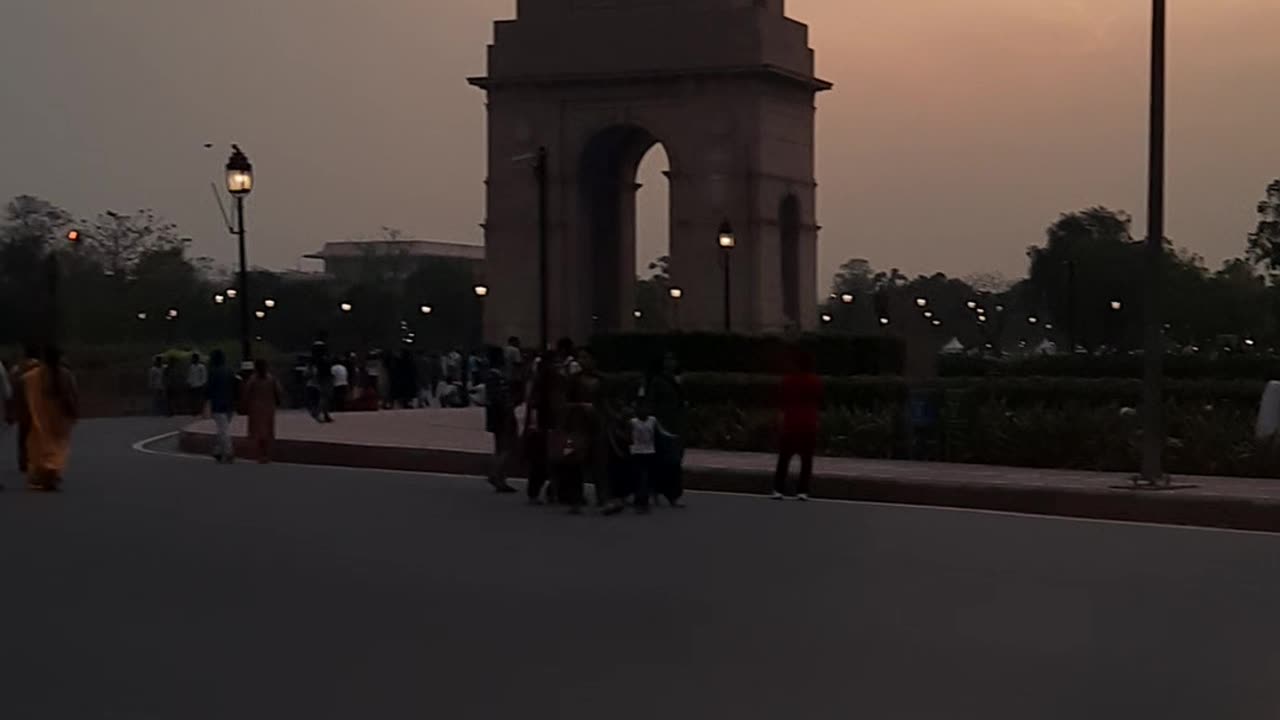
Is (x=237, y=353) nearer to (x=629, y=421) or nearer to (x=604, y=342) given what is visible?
(x=604, y=342)

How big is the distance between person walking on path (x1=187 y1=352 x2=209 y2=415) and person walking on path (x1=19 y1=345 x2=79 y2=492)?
22.0m

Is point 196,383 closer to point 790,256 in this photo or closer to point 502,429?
point 790,256

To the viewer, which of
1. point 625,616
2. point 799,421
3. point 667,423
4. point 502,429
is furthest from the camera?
point 502,429

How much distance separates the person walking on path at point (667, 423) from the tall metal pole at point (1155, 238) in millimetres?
4580

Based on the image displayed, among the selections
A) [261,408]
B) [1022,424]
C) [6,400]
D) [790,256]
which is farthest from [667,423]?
[790,256]

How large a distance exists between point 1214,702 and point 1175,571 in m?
5.13

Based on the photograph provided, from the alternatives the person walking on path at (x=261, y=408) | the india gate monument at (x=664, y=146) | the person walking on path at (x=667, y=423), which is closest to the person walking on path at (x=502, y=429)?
the person walking on path at (x=667, y=423)

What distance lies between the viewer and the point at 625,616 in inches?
448

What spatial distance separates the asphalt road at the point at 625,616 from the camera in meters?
8.90

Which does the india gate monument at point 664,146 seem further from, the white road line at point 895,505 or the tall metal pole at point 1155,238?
the tall metal pole at point 1155,238

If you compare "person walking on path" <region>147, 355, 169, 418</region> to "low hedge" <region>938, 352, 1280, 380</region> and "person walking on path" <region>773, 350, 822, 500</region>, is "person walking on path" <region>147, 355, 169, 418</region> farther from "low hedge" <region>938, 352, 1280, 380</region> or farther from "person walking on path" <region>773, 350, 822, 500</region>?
"person walking on path" <region>773, 350, 822, 500</region>

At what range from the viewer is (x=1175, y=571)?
13.9m

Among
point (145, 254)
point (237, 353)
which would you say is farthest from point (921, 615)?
point (145, 254)

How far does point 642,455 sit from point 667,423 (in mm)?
2080
